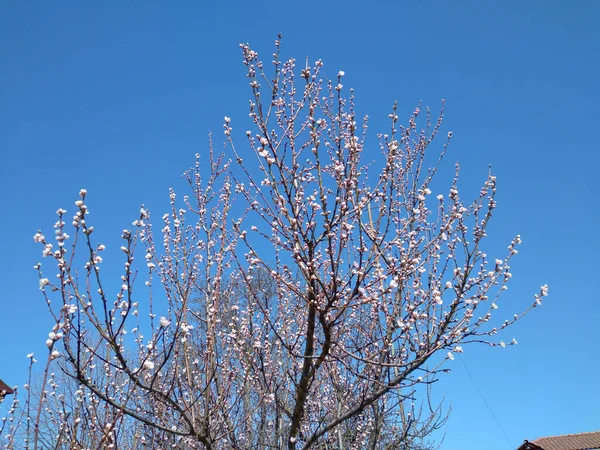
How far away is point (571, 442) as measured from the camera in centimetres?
1716

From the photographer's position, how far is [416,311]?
3521mm

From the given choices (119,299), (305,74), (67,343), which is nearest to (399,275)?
(305,74)

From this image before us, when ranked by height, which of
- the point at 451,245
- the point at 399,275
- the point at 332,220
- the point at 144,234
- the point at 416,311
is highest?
the point at 144,234

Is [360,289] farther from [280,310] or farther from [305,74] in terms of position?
[280,310]

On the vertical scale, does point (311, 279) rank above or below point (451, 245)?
below

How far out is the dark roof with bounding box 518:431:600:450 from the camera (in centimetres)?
1641

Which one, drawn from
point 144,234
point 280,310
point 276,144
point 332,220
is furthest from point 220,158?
point 332,220

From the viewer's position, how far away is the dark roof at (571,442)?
646 inches

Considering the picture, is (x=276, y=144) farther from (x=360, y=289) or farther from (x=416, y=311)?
(x=416, y=311)

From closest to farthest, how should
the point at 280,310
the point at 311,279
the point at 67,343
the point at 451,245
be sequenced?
1. the point at 67,343
2. the point at 311,279
3. the point at 451,245
4. the point at 280,310

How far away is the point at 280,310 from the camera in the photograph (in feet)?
18.7

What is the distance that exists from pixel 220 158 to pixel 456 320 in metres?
3.72

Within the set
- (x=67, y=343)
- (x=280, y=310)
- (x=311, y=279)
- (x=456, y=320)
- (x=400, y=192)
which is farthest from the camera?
(x=400, y=192)

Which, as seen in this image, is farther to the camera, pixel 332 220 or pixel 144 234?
pixel 144 234
